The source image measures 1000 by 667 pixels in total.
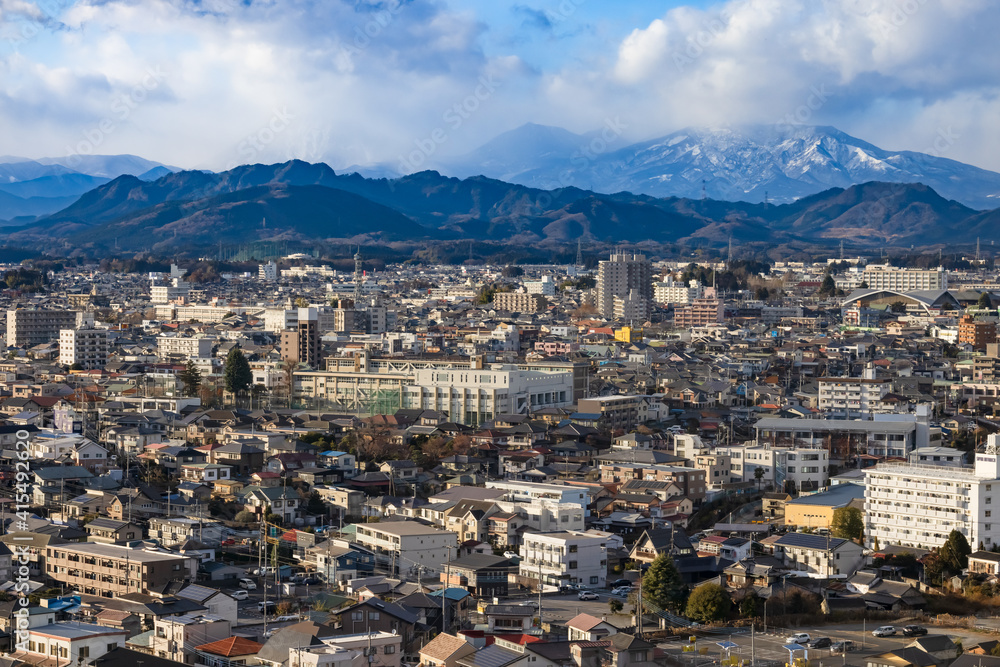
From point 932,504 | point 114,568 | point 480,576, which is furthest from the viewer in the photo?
point 932,504

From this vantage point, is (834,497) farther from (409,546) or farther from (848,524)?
(409,546)

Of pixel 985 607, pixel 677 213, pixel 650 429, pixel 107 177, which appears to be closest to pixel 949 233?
pixel 677 213

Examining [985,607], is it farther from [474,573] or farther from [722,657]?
[474,573]

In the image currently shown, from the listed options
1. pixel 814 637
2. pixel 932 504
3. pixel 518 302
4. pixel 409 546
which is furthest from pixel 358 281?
pixel 814 637

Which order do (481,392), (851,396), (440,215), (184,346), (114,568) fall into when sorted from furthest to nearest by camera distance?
(440,215) < (184,346) < (851,396) < (481,392) < (114,568)

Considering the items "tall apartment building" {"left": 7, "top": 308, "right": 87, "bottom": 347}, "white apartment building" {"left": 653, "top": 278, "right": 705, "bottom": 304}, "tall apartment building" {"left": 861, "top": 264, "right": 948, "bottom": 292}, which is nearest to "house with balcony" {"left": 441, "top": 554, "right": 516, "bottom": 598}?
"tall apartment building" {"left": 7, "top": 308, "right": 87, "bottom": 347}

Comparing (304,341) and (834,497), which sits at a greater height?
(304,341)

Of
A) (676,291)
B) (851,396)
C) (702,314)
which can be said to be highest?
(676,291)
